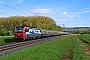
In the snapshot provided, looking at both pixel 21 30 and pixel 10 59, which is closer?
pixel 10 59

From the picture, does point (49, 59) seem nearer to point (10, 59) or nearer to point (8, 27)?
point (10, 59)

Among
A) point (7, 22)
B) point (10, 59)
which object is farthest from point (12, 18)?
Answer: point (10, 59)

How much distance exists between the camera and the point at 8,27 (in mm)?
136125

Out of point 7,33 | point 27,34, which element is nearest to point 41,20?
point 7,33

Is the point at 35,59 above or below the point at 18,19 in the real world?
below

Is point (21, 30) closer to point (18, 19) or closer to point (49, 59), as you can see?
point (49, 59)

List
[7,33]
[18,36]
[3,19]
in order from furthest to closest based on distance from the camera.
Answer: [3,19] → [7,33] → [18,36]

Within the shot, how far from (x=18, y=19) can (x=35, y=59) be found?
120m

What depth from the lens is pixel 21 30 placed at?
4125cm

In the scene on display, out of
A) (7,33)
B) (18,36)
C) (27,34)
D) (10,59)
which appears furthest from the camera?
(7,33)

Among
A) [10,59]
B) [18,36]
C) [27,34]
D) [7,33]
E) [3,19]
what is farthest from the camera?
[3,19]

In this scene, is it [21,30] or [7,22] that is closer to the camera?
[21,30]

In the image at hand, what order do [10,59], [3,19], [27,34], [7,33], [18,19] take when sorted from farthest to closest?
[3,19] < [18,19] < [7,33] < [27,34] < [10,59]

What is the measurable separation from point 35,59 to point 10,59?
179 centimetres
